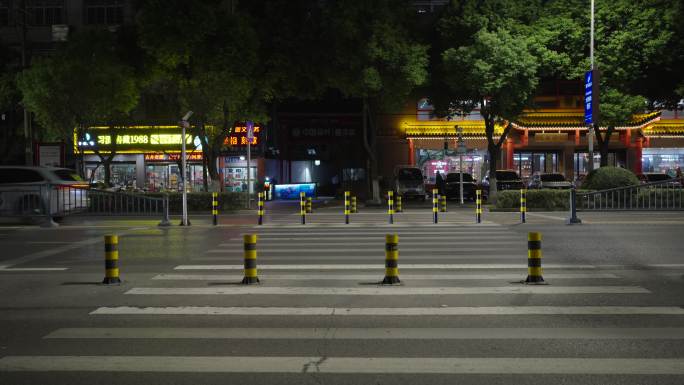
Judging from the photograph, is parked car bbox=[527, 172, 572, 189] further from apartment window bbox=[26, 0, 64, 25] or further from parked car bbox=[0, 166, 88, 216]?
apartment window bbox=[26, 0, 64, 25]

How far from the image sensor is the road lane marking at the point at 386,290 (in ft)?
30.0

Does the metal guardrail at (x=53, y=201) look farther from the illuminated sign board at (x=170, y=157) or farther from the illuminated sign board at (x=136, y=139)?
the illuminated sign board at (x=136, y=139)

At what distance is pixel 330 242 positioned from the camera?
51.6 feet

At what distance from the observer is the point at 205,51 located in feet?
92.4

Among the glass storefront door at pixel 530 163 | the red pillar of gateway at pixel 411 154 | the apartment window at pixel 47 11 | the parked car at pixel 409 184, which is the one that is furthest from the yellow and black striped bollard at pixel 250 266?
the apartment window at pixel 47 11

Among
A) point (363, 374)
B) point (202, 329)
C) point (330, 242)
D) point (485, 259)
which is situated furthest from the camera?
point (330, 242)

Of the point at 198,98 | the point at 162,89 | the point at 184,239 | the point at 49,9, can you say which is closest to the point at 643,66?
the point at 198,98

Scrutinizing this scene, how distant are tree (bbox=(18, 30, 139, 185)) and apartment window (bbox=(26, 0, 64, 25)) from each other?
1380 centimetres

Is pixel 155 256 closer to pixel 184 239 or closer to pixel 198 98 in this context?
pixel 184 239

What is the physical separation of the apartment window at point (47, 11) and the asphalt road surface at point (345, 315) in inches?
1526

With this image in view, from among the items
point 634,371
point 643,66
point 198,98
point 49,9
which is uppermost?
point 49,9

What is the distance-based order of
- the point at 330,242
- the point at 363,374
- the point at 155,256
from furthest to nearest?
the point at 330,242
the point at 155,256
the point at 363,374

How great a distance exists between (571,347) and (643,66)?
33.2 meters

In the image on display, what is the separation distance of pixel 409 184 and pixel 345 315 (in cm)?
3106
